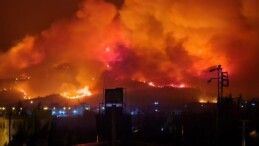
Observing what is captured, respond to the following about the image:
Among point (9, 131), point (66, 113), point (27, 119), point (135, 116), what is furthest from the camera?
point (66, 113)

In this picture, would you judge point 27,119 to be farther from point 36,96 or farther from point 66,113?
point 36,96

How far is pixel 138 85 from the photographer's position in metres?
124

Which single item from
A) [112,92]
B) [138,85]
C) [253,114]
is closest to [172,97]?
[138,85]

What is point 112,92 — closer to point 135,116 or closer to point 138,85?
point 135,116

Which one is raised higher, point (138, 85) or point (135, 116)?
point (138, 85)

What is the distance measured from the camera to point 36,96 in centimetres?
12631

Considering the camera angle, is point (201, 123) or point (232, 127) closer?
point (232, 127)

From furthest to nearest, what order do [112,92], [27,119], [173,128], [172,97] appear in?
1. [172,97]
2. [173,128]
3. [27,119]
4. [112,92]

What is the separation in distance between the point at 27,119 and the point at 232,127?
28.9 metres

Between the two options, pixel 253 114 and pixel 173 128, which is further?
pixel 173 128

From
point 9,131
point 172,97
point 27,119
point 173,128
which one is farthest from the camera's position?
Answer: point 172,97

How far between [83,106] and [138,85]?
27.3 metres

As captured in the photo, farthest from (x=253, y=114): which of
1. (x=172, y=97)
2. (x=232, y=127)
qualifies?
(x=172, y=97)

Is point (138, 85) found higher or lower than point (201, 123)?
higher
